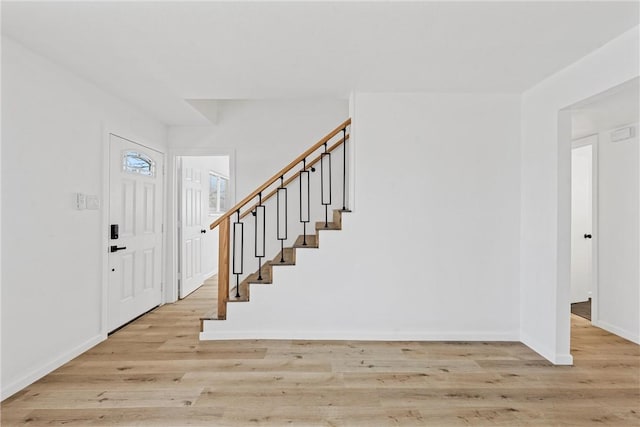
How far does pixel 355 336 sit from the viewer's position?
347cm

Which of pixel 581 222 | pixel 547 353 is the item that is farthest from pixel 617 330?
pixel 581 222

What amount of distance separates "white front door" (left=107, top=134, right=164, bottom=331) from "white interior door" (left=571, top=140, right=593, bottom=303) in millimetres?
5374

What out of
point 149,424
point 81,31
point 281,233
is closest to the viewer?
point 149,424

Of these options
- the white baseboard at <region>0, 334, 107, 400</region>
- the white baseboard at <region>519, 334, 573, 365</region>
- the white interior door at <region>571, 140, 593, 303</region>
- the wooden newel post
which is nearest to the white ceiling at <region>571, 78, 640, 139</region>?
the white interior door at <region>571, 140, 593, 303</region>

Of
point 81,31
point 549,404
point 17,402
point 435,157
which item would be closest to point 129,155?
point 81,31

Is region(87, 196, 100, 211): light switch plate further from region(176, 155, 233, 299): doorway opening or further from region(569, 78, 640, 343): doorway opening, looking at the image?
region(569, 78, 640, 343): doorway opening

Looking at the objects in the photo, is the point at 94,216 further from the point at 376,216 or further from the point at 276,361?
the point at 376,216

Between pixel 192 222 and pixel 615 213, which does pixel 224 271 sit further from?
pixel 615 213

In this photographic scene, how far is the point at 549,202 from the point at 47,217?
395 centimetres

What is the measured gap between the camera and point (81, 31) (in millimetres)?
2297

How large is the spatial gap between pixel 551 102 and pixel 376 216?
173 centimetres

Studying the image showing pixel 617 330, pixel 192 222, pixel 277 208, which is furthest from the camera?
pixel 192 222

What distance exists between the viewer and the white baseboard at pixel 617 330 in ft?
11.5

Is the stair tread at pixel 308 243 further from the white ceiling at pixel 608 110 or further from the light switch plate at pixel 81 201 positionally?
the white ceiling at pixel 608 110
